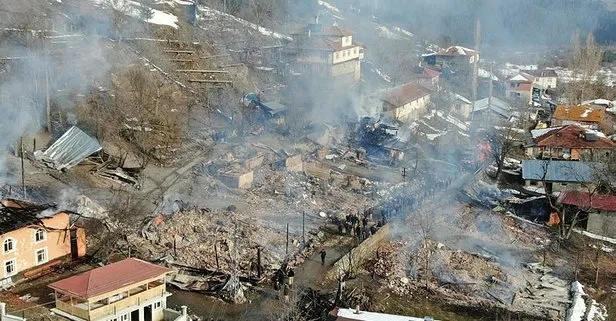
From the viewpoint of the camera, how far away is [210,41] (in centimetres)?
2588

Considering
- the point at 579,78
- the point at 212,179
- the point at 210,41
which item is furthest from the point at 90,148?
A: the point at 579,78

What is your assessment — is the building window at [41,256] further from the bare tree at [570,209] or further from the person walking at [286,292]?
the bare tree at [570,209]

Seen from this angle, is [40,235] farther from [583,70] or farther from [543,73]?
[543,73]

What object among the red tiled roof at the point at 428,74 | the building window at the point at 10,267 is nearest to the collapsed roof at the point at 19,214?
A: the building window at the point at 10,267

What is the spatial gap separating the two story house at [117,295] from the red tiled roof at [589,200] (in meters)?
8.77

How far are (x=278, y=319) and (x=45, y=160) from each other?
701cm

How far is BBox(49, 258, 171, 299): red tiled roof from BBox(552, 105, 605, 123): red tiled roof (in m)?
17.9

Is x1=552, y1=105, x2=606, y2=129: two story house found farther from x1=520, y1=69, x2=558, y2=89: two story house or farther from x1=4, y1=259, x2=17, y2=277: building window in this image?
x1=4, y1=259, x2=17, y2=277: building window

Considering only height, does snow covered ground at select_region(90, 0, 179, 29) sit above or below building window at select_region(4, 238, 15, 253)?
above

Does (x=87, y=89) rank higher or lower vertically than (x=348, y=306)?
higher

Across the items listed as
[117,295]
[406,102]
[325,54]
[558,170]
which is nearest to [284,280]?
[117,295]

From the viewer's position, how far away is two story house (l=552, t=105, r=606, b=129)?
906 inches

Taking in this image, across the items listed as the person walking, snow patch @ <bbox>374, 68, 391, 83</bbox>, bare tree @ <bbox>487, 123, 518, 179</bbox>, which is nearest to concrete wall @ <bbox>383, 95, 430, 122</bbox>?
bare tree @ <bbox>487, 123, 518, 179</bbox>

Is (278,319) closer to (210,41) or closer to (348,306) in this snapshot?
(348,306)
